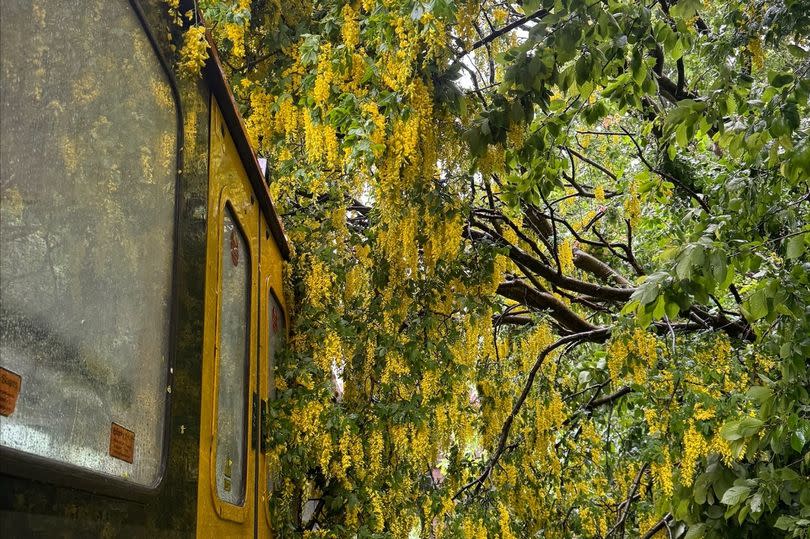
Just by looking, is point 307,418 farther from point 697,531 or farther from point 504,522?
point 697,531

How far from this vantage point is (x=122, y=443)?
1.58 m

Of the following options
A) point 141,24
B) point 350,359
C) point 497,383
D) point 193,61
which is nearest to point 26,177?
point 141,24

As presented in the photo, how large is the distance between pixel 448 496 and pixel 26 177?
468 centimetres

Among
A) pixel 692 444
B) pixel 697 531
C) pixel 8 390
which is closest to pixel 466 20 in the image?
pixel 692 444

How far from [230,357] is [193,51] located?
1039 millimetres

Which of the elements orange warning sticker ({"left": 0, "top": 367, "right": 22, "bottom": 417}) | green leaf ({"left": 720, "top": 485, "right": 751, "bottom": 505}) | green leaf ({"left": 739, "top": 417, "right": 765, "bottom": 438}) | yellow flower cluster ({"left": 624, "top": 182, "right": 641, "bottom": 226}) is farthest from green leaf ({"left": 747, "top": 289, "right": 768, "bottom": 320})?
orange warning sticker ({"left": 0, "top": 367, "right": 22, "bottom": 417})

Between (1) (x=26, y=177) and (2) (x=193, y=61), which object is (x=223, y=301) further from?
(1) (x=26, y=177)

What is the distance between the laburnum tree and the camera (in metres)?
3.95

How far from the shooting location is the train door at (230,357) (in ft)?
7.23

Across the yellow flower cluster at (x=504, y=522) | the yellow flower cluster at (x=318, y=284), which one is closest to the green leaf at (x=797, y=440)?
the yellow flower cluster at (x=504, y=522)

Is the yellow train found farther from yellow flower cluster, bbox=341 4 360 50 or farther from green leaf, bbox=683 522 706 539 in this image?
green leaf, bbox=683 522 706 539

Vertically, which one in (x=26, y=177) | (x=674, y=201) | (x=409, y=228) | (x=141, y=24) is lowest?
(x=26, y=177)

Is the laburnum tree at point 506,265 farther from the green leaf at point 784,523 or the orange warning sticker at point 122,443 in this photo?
the orange warning sticker at point 122,443

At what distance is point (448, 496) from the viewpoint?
557 cm
